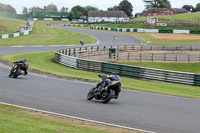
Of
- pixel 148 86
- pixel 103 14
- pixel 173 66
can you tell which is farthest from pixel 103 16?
pixel 148 86

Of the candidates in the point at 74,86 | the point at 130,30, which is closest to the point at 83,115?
the point at 74,86

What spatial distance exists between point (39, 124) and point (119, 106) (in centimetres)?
470

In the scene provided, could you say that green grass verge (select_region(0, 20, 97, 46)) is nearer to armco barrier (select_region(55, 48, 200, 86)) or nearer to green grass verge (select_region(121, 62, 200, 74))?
green grass verge (select_region(121, 62, 200, 74))

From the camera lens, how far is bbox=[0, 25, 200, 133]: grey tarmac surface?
35.3ft

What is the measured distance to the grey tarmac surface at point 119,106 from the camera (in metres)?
10.8

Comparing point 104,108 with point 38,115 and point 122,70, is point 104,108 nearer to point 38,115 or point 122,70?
point 38,115

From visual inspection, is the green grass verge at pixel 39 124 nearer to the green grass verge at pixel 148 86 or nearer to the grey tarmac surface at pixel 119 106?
the grey tarmac surface at pixel 119 106

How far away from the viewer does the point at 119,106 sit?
13.4 metres

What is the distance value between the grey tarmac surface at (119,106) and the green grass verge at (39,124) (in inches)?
35.9

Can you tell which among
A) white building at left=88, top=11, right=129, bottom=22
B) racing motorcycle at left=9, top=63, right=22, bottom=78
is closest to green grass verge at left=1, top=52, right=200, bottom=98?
racing motorcycle at left=9, top=63, right=22, bottom=78

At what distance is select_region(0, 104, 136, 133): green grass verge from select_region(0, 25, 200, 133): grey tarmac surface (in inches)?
35.9

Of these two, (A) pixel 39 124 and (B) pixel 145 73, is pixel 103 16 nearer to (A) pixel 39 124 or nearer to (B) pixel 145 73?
(B) pixel 145 73

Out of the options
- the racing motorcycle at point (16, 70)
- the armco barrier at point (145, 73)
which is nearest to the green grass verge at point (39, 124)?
the racing motorcycle at point (16, 70)

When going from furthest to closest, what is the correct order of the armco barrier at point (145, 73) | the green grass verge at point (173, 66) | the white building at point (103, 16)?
1. the white building at point (103, 16)
2. the green grass verge at point (173, 66)
3. the armco barrier at point (145, 73)
